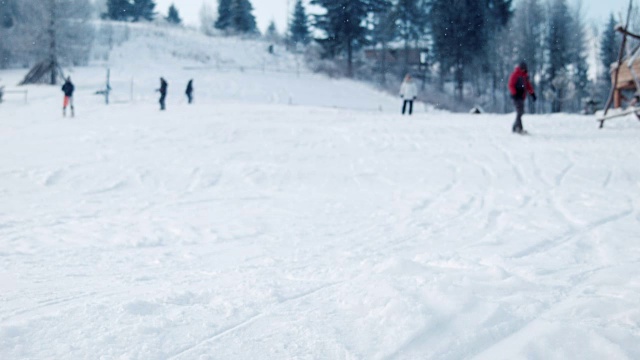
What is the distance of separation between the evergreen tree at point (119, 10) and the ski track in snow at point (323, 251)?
64.4 meters

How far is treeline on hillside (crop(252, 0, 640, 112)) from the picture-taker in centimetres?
4412

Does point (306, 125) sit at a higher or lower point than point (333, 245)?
higher

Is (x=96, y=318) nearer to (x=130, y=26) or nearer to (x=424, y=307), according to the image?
(x=424, y=307)

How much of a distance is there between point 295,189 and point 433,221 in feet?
9.02

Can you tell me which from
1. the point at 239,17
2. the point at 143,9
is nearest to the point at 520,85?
the point at 239,17

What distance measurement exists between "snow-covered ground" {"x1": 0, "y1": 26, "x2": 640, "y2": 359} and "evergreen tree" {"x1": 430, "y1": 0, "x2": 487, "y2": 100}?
3618 centimetres

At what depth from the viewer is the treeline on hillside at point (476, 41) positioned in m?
44.1

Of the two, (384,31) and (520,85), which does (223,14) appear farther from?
(520,85)

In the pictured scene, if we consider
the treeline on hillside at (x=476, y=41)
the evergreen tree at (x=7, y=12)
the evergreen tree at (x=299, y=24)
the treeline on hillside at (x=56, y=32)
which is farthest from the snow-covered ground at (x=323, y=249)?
the evergreen tree at (x=299, y=24)

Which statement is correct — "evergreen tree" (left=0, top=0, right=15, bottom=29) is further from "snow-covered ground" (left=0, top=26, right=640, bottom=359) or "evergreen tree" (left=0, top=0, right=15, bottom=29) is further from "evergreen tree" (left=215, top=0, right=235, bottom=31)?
"snow-covered ground" (left=0, top=26, right=640, bottom=359)

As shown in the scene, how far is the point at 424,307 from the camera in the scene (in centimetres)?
270

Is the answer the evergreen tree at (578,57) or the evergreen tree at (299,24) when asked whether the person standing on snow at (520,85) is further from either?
the evergreen tree at (299,24)

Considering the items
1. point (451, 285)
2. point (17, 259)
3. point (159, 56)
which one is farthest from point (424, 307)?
point (159, 56)

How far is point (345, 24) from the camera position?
46.3 metres
